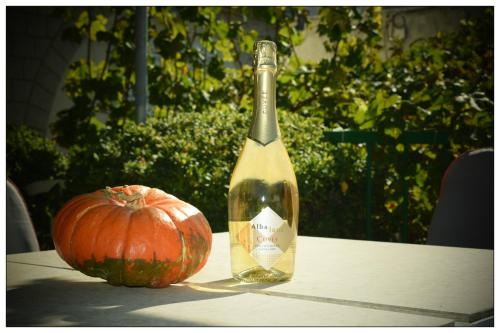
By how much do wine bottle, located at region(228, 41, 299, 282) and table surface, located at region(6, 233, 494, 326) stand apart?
0.04 meters

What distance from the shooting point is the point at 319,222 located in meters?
3.76

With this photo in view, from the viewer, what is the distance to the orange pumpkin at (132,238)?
1.16 meters

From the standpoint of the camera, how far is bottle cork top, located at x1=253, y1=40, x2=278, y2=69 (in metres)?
1.22

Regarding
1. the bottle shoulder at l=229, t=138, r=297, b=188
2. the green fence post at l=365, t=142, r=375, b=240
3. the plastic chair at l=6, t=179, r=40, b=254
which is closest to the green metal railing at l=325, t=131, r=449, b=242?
the green fence post at l=365, t=142, r=375, b=240

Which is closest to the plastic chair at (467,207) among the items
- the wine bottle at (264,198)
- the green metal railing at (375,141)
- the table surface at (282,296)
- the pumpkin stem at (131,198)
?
the table surface at (282,296)

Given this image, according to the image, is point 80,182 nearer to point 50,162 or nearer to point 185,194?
point 185,194

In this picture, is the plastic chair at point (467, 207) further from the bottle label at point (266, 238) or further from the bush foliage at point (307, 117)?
the bush foliage at point (307, 117)

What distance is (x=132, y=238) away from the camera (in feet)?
3.78

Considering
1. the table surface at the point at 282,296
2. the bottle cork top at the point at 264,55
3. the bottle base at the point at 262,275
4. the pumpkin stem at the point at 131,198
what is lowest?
the table surface at the point at 282,296

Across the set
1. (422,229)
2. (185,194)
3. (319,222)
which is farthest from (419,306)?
(422,229)

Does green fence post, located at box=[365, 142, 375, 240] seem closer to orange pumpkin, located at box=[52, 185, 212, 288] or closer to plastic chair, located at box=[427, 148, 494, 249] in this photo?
A: plastic chair, located at box=[427, 148, 494, 249]

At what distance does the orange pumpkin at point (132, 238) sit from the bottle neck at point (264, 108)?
0.16m

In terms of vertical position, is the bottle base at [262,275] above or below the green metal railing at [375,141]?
below

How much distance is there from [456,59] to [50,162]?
2.52 m
